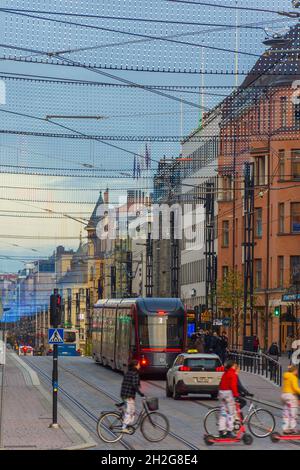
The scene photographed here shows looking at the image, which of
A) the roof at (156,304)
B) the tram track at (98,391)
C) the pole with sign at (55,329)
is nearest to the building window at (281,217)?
the tram track at (98,391)

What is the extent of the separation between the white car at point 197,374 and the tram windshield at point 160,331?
430 inches

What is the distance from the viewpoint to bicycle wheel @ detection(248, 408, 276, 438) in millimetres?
27938

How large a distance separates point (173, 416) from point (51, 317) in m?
5.41

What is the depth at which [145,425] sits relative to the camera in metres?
26.8

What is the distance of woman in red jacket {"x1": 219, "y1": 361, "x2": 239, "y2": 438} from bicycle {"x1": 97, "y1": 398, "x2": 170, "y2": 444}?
1.19 m

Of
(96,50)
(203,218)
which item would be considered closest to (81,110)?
(96,50)

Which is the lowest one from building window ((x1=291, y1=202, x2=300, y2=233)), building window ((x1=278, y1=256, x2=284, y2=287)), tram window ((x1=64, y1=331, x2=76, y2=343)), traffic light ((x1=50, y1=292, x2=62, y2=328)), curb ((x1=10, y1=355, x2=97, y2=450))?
curb ((x1=10, y1=355, x2=97, y2=450))

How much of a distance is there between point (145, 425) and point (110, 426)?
71 cm

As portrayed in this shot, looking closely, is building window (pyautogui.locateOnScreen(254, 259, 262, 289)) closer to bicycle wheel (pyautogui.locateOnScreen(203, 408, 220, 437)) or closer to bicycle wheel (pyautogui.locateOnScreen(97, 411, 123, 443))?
bicycle wheel (pyautogui.locateOnScreen(203, 408, 220, 437))

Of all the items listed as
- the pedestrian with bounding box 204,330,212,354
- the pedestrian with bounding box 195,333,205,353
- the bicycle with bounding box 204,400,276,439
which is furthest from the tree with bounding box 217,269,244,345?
the bicycle with bounding box 204,400,276,439

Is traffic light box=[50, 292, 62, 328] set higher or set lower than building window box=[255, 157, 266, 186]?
lower

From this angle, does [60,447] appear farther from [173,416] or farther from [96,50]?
[173,416]

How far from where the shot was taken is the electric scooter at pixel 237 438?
84.6ft

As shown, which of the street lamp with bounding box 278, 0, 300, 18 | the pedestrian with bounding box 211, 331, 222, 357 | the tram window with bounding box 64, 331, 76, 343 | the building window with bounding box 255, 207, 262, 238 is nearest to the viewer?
the street lamp with bounding box 278, 0, 300, 18
